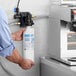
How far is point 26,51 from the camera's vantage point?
76.1 inches

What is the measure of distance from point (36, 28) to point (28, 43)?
0.61 ft

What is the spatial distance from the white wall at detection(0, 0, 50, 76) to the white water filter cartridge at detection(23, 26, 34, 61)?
4.1 inches

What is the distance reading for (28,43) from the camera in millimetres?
1929

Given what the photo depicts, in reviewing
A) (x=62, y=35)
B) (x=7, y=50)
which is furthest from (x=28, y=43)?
(x=7, y=50)

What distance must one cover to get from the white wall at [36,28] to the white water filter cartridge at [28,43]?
0.10m

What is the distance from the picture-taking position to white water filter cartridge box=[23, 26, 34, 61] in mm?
1920

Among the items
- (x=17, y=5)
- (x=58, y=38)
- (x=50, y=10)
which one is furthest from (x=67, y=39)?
(x=17, y=5)

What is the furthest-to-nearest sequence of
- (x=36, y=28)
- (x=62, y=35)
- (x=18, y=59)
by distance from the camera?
(x=36, y=28), (x=62, y=35), (x=18, y=59)

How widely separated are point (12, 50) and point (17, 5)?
1.73 ft

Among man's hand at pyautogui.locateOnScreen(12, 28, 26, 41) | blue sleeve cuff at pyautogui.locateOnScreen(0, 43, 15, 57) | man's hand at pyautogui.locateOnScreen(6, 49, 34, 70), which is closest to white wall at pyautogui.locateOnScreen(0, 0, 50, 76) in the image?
man's hand at pyautogui.locateOnScreen(12, 28, 26, 41)

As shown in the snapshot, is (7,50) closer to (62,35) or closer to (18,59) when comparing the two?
(18,59)

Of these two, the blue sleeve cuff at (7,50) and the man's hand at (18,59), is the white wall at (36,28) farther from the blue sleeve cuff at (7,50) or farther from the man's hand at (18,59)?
the blue sleeve cuff at (7,50)

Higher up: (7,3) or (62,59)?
(7,3)

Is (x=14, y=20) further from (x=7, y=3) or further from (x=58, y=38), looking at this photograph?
(x=58, y=38)
